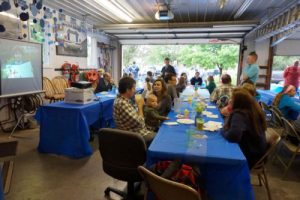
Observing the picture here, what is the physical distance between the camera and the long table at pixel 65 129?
2.99 m

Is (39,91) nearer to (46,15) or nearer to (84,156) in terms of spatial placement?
(46,15)

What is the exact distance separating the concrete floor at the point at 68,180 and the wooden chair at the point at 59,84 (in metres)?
2.44

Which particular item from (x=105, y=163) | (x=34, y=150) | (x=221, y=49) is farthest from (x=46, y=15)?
(x=221, y=49)

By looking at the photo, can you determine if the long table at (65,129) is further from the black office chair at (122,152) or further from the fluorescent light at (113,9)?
the fluorescent light at (113,9)

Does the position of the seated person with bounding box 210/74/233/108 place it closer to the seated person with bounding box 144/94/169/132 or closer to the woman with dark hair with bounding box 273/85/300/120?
the woman with dark hair with bounding box 273/85/300/120

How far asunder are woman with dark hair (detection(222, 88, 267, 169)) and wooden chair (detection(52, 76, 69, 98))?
4.48 metres

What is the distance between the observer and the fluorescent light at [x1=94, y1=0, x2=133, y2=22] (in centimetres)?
496

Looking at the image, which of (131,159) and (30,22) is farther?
(30,22)

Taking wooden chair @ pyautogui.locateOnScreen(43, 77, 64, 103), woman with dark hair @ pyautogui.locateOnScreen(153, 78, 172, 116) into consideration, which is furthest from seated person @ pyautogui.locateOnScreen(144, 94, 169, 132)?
wooden chair @ pyautogui.locateOnScreen(43, 77, 64, 103)

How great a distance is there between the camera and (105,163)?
A: 188cm

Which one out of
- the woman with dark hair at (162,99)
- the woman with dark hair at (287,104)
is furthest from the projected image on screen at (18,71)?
the woman with dark hair at (287,104)

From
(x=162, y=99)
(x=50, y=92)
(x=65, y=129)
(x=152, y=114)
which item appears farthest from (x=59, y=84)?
(x=152, y=114)

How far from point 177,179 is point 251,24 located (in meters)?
5.86

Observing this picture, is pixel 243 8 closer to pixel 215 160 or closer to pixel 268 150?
pixel 268 150
